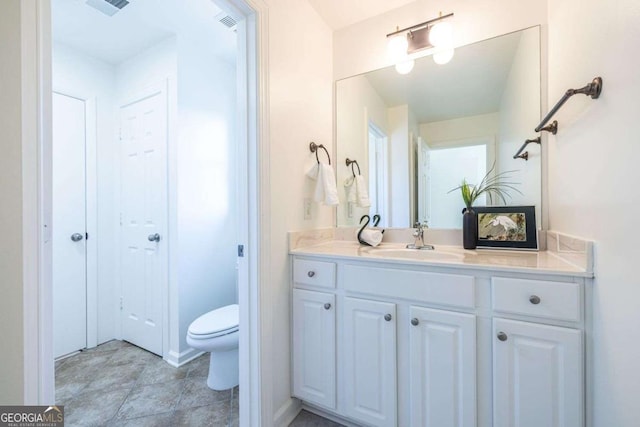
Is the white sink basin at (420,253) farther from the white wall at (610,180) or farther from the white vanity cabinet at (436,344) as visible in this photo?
the white wall at (610,180)

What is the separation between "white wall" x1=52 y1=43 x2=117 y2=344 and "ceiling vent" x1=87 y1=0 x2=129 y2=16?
27.3 inches

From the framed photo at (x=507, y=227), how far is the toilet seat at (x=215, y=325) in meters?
1.48

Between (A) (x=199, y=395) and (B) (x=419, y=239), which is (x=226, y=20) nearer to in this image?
(B) (x=419, y=239)

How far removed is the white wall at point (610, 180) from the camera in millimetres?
642

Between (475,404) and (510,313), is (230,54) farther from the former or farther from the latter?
(475,404)

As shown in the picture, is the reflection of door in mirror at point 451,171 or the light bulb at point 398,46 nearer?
the reflection of door in mirror at point 451,171

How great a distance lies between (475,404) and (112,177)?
3003 mm

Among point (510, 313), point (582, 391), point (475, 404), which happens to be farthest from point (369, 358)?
point (582, 391)

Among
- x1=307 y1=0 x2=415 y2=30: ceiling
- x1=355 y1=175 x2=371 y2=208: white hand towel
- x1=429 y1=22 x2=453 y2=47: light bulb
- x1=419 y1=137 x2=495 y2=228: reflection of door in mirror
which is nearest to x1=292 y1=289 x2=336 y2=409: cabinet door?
x1=355 y1=175 x2=371 y2=208: white hand towel

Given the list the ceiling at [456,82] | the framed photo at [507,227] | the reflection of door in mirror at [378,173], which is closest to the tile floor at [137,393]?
the reflection of door in mirror at [378,173]

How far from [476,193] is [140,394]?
2.38 m

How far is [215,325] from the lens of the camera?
1.66 metres

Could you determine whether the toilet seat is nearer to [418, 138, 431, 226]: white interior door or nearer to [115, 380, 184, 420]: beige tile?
[115, 380, 184, 420]: beige tile

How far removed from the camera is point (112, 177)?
93.0 inches
